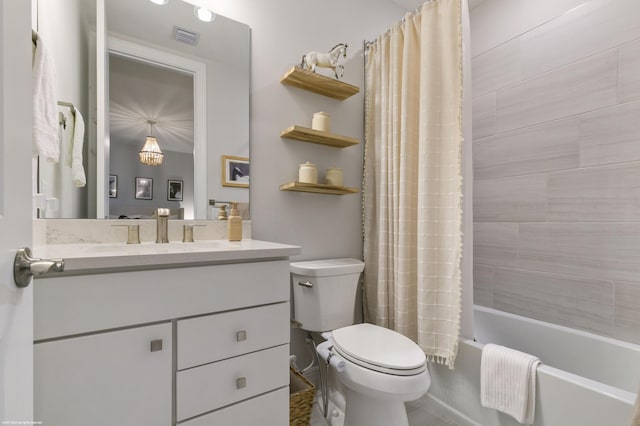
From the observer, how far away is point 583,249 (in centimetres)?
165

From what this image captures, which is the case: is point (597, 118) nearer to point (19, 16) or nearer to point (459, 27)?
point (459, 27)

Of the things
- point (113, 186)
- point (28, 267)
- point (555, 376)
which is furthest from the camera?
point (113, 186)

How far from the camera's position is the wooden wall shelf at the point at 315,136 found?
1.68 meters

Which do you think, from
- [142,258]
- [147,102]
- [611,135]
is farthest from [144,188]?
[611,135]

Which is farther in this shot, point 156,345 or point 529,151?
point 529,151

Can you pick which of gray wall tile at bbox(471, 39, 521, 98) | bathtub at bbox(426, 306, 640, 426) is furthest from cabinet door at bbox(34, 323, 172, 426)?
gray wall tile at bbox(471, 39, 521, 98)

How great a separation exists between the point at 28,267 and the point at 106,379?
21.3 inches

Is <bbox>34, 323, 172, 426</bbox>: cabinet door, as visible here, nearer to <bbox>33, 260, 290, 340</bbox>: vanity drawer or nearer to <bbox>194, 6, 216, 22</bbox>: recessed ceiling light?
<bbox>33, 260, 290, 340</bbox>: vanity drawer

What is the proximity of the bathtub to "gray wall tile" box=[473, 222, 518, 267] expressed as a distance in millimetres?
348

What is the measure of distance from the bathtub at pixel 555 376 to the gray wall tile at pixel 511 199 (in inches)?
25.2

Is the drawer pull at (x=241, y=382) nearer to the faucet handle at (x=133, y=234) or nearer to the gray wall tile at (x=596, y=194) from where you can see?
the faucet handle at (x=133, y=234)

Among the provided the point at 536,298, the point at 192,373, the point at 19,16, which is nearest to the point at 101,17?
the point at 19,16

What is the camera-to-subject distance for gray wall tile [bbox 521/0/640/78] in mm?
1527

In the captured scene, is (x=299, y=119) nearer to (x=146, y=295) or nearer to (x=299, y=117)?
(x=299, y=117)
